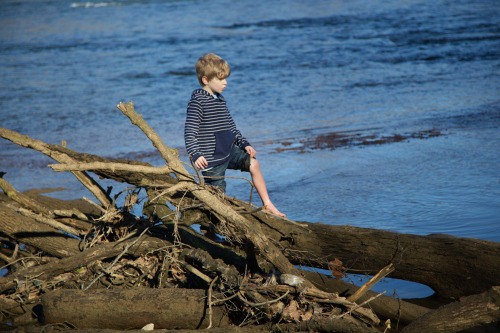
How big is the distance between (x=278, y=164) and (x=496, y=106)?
12.4 ft

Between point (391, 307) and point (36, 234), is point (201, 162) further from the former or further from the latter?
point (391, 307)

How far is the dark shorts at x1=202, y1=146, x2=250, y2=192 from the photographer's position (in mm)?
5789

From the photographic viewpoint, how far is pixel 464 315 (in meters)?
3.80

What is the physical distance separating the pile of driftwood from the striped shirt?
22.8 inches

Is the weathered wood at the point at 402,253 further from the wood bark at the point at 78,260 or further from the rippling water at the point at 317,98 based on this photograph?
the rippling water at the point at 317,98

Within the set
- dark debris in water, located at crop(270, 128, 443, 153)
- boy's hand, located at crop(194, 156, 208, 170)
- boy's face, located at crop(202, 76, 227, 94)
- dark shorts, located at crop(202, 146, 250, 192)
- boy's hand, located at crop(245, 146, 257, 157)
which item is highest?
boy's face, located at crop(202, 76, 227, 94)

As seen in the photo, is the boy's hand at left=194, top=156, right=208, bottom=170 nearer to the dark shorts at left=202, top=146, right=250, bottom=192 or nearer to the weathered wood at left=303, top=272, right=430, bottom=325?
the dark shorts at left=202, top=146, right=250, bottom=192

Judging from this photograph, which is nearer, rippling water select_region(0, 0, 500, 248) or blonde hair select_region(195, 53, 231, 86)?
blonde hair select_region(195, 53, 231, 86)

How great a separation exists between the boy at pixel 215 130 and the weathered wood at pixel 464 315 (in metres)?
2.00

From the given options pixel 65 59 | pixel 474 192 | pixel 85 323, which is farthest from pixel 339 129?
pixel 65 59

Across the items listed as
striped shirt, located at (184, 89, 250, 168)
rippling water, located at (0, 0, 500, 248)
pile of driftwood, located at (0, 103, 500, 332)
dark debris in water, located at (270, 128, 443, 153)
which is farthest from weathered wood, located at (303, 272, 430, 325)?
dark debris in water, located at (270, 128, 443, 153)

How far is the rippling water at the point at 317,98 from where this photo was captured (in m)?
7.18

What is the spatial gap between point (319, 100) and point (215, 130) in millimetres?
6444

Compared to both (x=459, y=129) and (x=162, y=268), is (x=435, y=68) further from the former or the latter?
(x=162, y=268)
